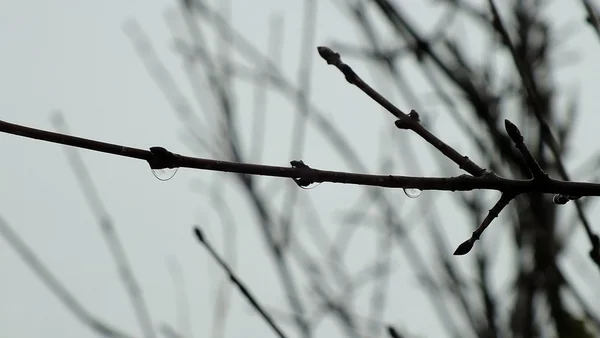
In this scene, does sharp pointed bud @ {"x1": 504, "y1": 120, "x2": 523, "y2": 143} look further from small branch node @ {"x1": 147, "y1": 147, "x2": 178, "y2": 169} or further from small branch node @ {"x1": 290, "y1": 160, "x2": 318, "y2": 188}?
small branch node @ {"x1": 147, "y1": 147, "x2": 178, "y2": 169}

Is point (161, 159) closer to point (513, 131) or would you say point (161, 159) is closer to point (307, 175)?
point (307, 175)

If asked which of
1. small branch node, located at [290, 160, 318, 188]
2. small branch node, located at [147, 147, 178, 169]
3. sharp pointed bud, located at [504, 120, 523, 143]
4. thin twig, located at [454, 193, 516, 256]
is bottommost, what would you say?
small branch node, located at [147, 147, 178, 169]

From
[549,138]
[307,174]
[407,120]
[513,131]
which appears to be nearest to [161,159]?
[307,174]

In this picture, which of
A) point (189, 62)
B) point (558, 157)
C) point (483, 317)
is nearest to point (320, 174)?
point (558, 157)

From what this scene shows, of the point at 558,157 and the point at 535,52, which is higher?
the point at 535,52

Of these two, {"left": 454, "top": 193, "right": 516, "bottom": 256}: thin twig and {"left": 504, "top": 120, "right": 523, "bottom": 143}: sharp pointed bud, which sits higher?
{"left": 504, "top": 120, "right": 523, "bottom": 143}: sharp pointed bud

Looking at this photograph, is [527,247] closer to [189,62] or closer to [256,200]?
[256,200]

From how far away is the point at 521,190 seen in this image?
93cm

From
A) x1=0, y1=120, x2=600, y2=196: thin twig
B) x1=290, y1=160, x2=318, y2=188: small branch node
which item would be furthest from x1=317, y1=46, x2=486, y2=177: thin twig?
x1=290, y1=160, x2=318, y2=188: small branch node

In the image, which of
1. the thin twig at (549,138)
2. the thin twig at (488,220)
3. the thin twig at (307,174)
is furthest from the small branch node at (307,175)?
the thin twig at (549,138)

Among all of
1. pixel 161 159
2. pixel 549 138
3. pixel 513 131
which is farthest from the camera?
pixel 549 138

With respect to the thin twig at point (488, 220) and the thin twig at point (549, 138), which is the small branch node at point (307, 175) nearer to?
the thin twig at point (488, 220)

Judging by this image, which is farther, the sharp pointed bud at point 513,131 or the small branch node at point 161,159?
the sharp pointed bud at point 513,131

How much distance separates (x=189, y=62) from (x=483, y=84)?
1.50 m
